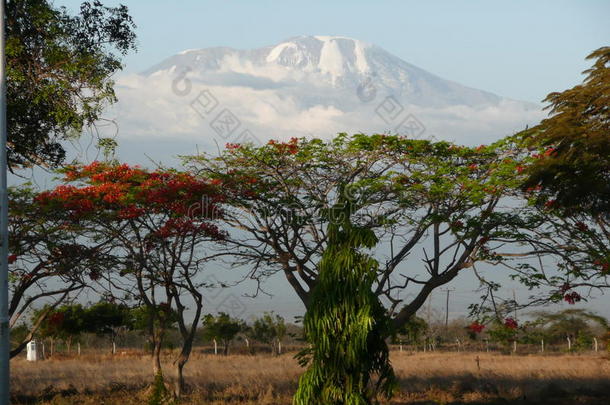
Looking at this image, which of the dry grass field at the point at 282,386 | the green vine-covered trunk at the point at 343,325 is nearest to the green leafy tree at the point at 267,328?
the dry grass field at the point at 282,386

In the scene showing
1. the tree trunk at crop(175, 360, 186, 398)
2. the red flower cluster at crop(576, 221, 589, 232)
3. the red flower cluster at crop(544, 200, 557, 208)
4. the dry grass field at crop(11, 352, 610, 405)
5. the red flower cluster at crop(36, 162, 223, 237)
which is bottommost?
the dry grass field at crop(11, 352, 610, 405)

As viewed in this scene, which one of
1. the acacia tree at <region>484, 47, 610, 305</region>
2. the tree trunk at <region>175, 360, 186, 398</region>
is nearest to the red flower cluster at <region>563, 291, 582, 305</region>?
the acacia tree at <region>484, 47, 610, 305</region>

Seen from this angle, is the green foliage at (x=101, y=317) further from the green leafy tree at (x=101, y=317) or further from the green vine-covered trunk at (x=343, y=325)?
the green vine-covered trunk at (x=343, y=325)

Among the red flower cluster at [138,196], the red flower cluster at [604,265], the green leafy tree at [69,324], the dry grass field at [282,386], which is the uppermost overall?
the red flower cluster at [138,196]

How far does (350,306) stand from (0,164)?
5091 mm

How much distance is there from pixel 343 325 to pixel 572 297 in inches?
386

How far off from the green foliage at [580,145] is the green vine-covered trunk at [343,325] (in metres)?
6.67

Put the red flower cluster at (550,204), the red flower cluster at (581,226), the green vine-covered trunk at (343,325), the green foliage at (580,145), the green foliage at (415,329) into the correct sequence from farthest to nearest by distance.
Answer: the green foliage at (415,329)
the red flower cluster at (581,226)
the red flower cluster at (550,204)
the green foliage at (580,145)
the green vine-covered trunk at (343,325)

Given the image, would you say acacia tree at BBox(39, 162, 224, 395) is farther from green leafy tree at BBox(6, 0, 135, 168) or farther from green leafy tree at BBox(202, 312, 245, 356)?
green leafy tree at BBox(202, 312, 245, 356)

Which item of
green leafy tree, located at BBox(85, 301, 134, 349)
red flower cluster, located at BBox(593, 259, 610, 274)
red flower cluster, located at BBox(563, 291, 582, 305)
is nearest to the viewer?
red flower cluster, located at BBox(593, 259, 610, 274)

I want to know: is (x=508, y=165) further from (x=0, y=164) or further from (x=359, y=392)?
(x=0, y=164)

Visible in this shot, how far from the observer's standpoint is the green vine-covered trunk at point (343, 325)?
36.3ft

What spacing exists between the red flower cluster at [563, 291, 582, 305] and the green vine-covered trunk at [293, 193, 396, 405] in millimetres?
9094

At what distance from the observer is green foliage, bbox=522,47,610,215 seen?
1588 centimetres
